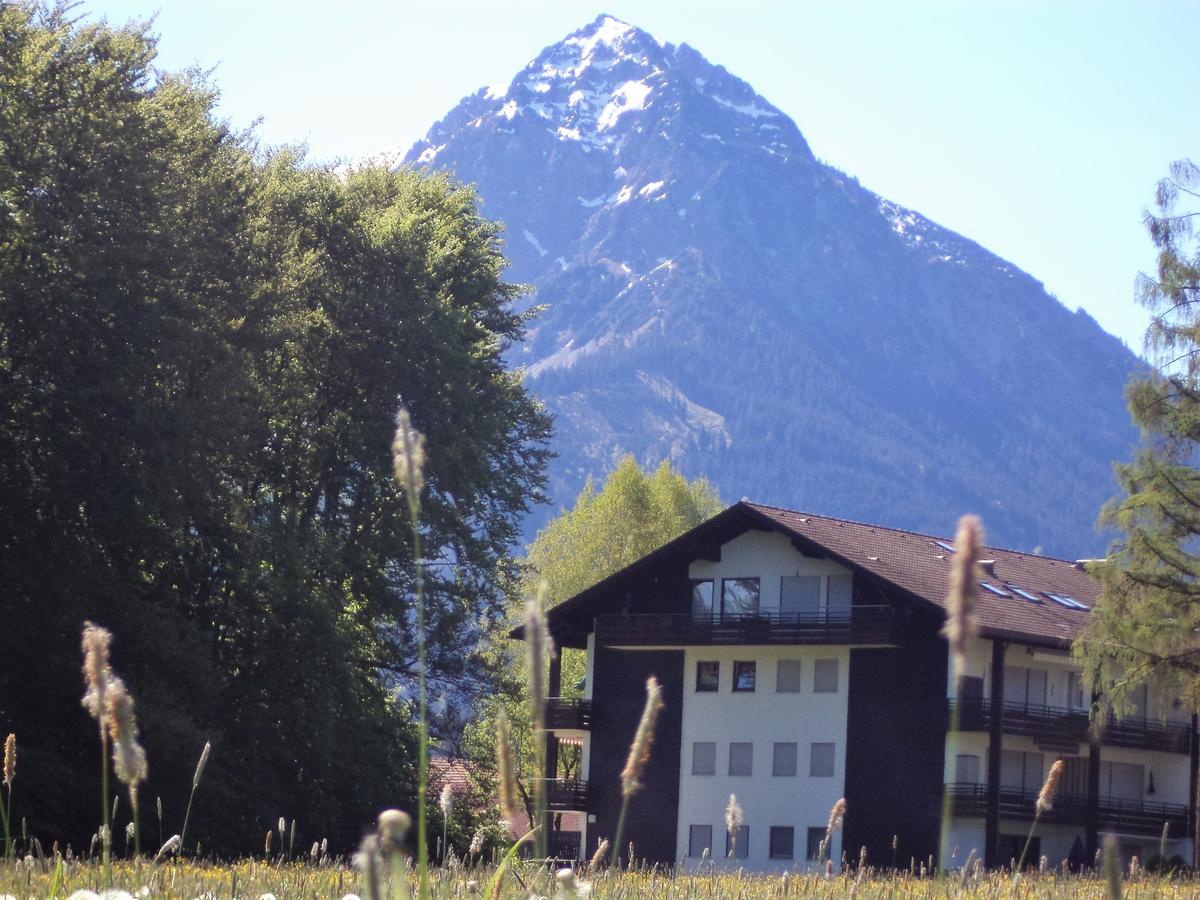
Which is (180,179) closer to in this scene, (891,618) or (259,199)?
(259,199)

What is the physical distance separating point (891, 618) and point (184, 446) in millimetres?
22368

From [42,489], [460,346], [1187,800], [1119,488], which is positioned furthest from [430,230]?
[1187,800]

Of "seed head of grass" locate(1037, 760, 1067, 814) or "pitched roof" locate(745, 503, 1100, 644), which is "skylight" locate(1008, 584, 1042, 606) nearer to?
"pitched roof" locate(745, 503, 1100, 644)

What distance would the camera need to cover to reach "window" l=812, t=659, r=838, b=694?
1866 inches

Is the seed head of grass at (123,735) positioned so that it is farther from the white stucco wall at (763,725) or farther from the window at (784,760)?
the window at (784,760)

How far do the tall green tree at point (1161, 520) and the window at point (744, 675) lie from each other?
59.0ft

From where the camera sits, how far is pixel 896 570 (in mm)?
47250

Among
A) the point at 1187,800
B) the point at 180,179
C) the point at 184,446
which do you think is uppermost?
the point at 180,179

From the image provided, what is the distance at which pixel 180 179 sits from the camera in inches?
1336

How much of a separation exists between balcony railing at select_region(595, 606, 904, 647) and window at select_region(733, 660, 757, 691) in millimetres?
1593

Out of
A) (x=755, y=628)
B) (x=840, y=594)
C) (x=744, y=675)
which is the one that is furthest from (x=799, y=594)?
(x=744, y=675)

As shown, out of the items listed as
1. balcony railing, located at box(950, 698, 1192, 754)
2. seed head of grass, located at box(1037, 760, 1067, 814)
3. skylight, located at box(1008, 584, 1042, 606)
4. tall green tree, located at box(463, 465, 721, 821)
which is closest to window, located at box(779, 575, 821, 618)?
balcony railing, located at box(950, 698, 1192, 754)

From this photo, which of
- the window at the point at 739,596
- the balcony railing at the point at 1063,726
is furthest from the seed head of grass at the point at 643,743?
the window at the point at 739,596

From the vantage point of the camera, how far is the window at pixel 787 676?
48.2 m
